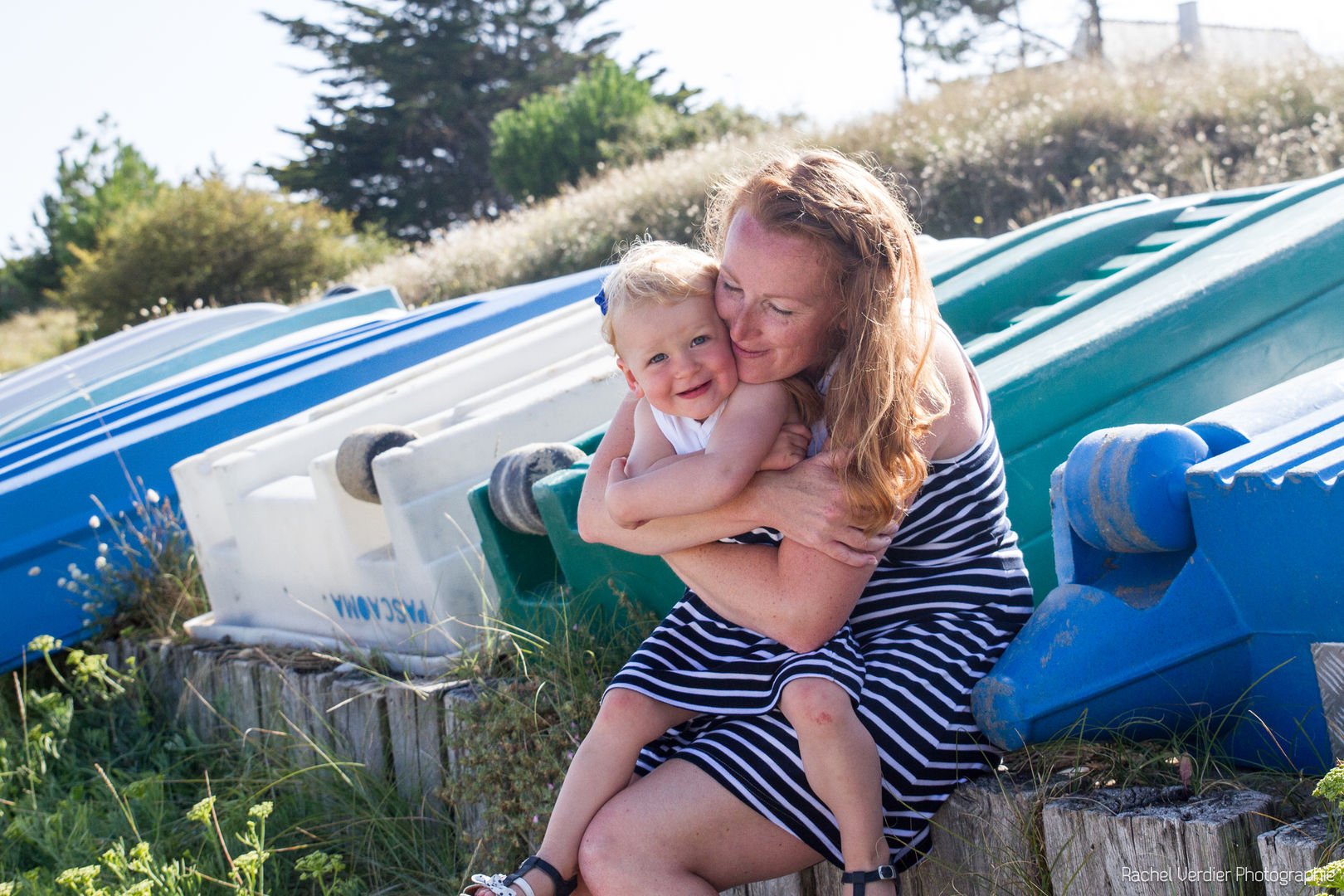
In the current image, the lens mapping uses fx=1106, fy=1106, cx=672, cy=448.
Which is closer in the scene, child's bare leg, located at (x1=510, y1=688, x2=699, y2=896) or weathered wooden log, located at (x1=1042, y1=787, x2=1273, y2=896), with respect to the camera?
weathered wooden log, located at (x1=1042, y1=787, x2=1273, y2=896)

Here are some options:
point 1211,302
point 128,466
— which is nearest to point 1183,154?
point 1211,302

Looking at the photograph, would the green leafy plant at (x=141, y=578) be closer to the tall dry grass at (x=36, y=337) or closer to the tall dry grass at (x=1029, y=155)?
the tall dry grass at (x=1029, y=155)

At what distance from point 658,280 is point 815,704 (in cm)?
75

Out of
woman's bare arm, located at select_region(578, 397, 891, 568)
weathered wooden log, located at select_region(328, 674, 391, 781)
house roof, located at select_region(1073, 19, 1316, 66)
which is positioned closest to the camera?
woman's bare arm, located at select_region(578, 397, 891, 568)

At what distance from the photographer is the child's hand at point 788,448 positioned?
6.07ft

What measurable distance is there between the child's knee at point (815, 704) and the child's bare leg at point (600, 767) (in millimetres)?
273

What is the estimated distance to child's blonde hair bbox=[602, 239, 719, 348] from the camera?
189 cm

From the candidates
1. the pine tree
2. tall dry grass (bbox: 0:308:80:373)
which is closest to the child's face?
tall dry grass (bbox: 0:308:80:373)

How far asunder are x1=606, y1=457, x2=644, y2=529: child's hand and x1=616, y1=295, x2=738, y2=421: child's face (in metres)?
0.16

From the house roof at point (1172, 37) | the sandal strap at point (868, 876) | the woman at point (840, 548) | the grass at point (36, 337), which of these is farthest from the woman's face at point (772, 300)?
Answer: the house roof at point (1172, 37)

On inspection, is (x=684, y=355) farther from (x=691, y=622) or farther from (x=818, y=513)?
(x=691, y=622)

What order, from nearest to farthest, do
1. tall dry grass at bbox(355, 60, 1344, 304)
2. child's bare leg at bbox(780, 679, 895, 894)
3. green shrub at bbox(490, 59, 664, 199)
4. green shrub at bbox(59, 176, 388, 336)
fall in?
child's bare leg at bbox(780, 679, 895, 894)
tall dry grass at bbox(355, 60, 1344, 304)
green shrub at bbox(59, 176, 388, 336)
green shrub at bbox(490, 59, 664, 199)

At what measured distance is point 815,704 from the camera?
66.9 inches

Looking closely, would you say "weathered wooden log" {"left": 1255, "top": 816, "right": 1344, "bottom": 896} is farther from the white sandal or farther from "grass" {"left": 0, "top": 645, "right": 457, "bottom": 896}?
"grass" {"left": 0, "top": 645, "right": 457, "bottom": 896}
